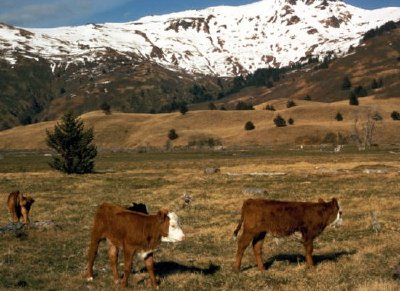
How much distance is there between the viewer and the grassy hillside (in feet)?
468

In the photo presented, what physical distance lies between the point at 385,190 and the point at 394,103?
165m

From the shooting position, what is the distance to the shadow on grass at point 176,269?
56.5 ft

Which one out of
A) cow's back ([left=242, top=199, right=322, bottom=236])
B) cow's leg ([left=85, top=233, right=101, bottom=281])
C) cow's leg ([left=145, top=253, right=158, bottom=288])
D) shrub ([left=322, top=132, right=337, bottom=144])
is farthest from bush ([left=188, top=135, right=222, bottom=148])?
cow's leg ([left=145, top=253, right=158, bottom=288])

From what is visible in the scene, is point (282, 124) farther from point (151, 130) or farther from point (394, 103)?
point (394, 103)

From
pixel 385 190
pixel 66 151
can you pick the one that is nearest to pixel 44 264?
pixel 385 190

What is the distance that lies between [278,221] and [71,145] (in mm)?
50056

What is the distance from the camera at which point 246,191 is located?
126 feet

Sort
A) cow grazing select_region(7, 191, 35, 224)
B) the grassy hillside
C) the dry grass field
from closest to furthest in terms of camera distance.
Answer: the dry grass field, cow grazing select_region(7, 191, 35, 224), the grassy hillside

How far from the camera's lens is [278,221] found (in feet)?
55.4

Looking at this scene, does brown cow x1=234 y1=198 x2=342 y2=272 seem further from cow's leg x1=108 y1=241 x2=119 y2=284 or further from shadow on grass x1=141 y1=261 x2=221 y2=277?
cow's leg x1=108 y1=241 x2=119 y2=284

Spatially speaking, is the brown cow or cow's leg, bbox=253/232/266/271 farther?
cow's leg, bbox=253/232/266/271

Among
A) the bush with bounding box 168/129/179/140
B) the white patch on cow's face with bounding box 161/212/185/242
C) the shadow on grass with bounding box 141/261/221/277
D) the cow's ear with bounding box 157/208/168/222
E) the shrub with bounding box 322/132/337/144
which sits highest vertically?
the cow's ear with bounding box 157/208/168/222

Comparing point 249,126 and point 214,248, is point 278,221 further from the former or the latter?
point 249,126

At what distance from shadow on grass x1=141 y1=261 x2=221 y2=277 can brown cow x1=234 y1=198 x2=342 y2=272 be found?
92 centimetres
